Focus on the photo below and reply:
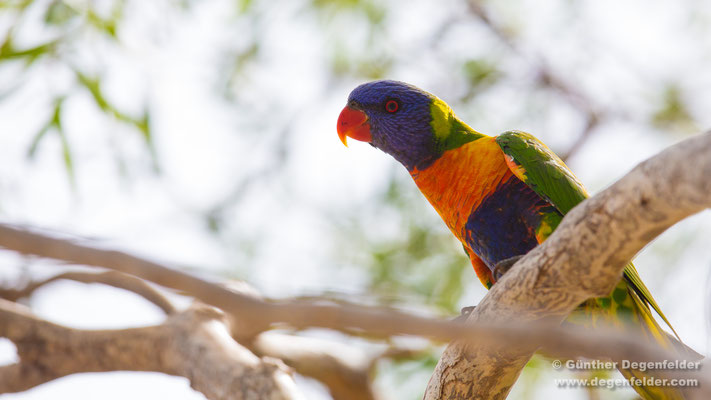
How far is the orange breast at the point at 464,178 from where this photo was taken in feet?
5.82

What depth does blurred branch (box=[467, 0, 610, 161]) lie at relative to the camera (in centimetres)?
386

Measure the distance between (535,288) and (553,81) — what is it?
325 cm

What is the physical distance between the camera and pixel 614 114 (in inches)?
154

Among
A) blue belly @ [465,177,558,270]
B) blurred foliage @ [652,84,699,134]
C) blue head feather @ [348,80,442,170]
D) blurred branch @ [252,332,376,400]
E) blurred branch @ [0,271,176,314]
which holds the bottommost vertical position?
blurred branch @ [252,332,376,400]

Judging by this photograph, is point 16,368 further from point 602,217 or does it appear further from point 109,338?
point 602,217

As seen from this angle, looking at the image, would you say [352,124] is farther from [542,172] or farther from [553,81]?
[553,81]

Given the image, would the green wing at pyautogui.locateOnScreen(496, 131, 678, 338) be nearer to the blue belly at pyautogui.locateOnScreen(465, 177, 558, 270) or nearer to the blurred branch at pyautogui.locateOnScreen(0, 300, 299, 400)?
the blue belly at pyautogui.locateOnScreen(465, 177, 558, 270)

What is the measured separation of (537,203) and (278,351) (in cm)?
88

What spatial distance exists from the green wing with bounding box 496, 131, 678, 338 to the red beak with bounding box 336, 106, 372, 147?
2.06 ft

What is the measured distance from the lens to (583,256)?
40.6 inches

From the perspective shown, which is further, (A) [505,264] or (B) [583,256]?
(A) [505,264]

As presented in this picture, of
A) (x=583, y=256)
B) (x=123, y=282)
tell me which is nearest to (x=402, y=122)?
(x=123, y=282)

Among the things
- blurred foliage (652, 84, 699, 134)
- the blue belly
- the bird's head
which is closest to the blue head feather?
the bird's head

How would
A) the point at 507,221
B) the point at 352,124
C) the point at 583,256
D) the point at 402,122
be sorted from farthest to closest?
the point at 352,124, the point at 402,122, the point at 507,221, the point at 583,256
